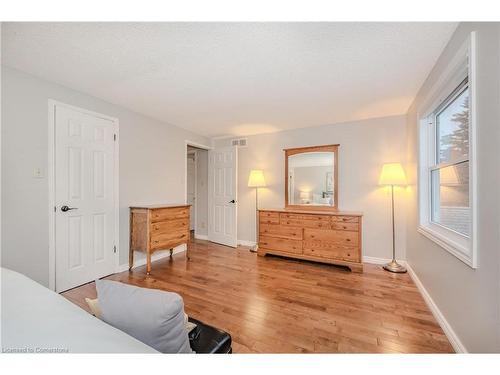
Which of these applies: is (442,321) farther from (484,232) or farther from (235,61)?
(235,61)

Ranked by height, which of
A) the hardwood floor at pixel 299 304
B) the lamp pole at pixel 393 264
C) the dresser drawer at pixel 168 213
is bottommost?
the hardwood floor at pixel 299 304

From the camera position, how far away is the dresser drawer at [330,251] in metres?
3.06

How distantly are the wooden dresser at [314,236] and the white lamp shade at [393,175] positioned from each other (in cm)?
61

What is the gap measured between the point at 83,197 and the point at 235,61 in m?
2.32

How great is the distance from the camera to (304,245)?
11.1 feet

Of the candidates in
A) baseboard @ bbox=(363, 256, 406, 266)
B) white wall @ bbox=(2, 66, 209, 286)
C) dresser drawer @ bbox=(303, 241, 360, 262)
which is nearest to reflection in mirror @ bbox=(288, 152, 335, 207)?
dresser drawer @ bbox=(303, 241, 360, 262)

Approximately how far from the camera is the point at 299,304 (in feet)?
7.04

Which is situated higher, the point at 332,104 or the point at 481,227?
the point at 332,104

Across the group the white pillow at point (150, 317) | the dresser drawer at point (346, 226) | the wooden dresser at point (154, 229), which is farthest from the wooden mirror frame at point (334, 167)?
the white pillow at point (150, 317)

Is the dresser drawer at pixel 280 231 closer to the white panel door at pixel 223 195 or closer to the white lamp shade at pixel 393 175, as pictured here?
the white panel door at pixel 223 195
